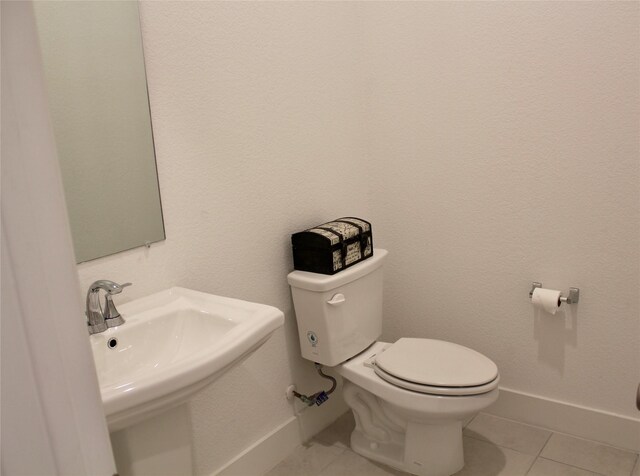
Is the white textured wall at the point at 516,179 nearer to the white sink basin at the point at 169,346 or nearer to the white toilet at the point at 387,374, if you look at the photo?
the white toilet at the point at 387,374

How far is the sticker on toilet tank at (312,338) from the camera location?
2066mm

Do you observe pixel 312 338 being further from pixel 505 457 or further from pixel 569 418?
pixel 569 418

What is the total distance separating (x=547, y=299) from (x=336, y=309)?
0.76m

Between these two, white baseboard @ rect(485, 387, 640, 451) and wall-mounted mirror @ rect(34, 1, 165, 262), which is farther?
white baseboard @ rect(485, 387, 640, 451)

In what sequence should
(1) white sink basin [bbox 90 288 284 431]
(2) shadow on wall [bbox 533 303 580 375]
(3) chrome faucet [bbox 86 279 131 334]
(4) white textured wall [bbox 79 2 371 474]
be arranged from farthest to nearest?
(2) shadow on wall [bbox 533 303 580 375] < (4) white textured wall [bbox 79 2 371 474] < (3) chrome faucet [bbox 86 279 131 334] < (1) white sink basin [bbox 90 288 284 431]

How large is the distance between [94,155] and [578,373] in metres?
1.85

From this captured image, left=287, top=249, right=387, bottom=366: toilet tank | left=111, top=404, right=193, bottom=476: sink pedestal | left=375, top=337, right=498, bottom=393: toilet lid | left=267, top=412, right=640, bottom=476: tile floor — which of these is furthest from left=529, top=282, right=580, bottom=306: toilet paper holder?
left=111, top=404, right=193, bottom=476: sink pedestal

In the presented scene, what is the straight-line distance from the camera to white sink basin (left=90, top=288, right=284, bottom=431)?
110cm

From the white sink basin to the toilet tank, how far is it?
0.47 metres

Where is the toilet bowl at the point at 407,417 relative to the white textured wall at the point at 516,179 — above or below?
below

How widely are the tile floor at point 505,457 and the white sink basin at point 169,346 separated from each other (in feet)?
2.76

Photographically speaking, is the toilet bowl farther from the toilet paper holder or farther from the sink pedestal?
the sink pedestal

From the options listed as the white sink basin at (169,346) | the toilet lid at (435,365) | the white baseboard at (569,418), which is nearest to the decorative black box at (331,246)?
the toilet lid at (435,365)

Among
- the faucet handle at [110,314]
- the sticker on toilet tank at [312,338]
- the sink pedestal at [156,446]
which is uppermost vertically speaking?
the faucet handle at [110,314]
